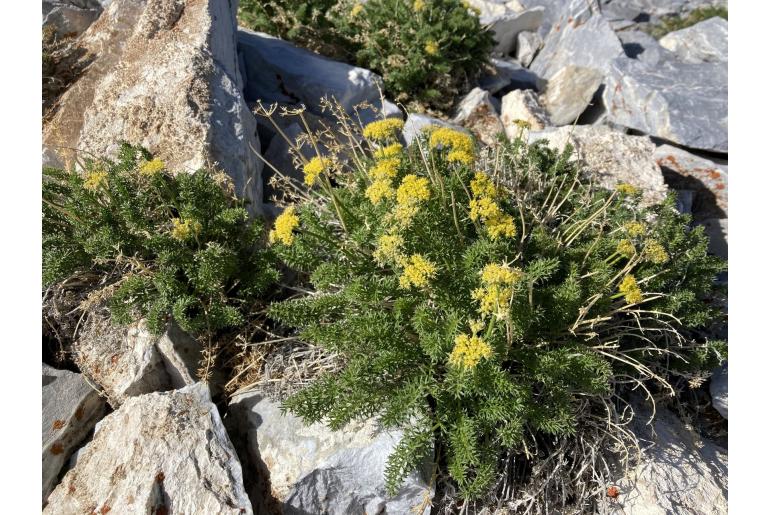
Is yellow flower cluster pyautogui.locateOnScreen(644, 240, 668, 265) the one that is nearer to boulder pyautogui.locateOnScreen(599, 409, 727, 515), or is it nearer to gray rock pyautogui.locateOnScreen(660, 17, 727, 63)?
boulder pyautogui.locateOnScreen(599, 409, 727, 515)

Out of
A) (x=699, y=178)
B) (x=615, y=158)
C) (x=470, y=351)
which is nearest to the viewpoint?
(x=470, y=351)

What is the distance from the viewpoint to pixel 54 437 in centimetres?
306

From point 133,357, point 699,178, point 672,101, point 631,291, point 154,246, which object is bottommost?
point 699,178

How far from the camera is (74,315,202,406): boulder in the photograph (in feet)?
11.1

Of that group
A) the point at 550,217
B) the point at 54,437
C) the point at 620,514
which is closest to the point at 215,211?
the point at 54,437

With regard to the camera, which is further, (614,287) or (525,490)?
(614,287)

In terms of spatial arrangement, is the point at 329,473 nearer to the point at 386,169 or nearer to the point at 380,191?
the point at 380,191

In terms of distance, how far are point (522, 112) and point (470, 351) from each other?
4193mm

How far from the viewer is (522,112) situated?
230 inches

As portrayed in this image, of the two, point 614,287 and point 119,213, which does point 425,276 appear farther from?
point 119,213

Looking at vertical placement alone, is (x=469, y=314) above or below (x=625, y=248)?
below

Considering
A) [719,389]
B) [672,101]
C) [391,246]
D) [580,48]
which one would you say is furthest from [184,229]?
[580,48]

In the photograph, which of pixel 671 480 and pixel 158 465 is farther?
pixel 671 480

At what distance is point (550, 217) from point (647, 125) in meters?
3.02
